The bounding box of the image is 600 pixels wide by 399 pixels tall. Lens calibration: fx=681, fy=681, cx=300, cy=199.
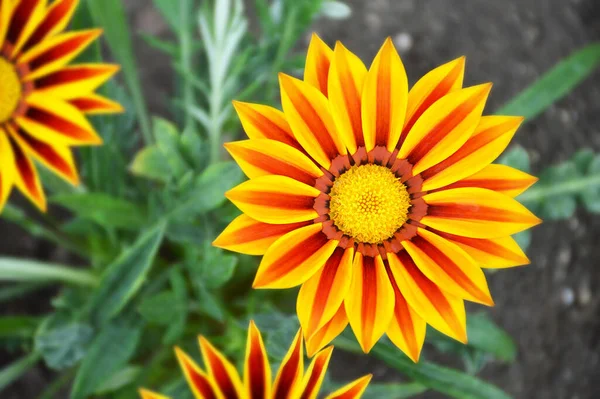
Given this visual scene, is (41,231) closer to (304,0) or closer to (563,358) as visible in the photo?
(304,0)

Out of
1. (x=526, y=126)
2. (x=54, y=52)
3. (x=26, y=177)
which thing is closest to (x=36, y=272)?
(x=26, y=177)

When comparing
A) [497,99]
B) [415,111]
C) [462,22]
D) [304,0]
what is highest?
[462,22]

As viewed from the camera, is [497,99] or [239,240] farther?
[497,99]

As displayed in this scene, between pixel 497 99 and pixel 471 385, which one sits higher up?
pixel 497 99

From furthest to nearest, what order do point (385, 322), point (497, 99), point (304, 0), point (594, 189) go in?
point (497, 99), point (594, 189), point (304, 0), point (385, 322)

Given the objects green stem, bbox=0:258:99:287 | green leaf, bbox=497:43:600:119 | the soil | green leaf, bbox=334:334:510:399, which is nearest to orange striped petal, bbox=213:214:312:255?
green leaf, bbox=334:334:510:399

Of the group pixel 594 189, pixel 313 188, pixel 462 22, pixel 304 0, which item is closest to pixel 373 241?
pixel 313 188
